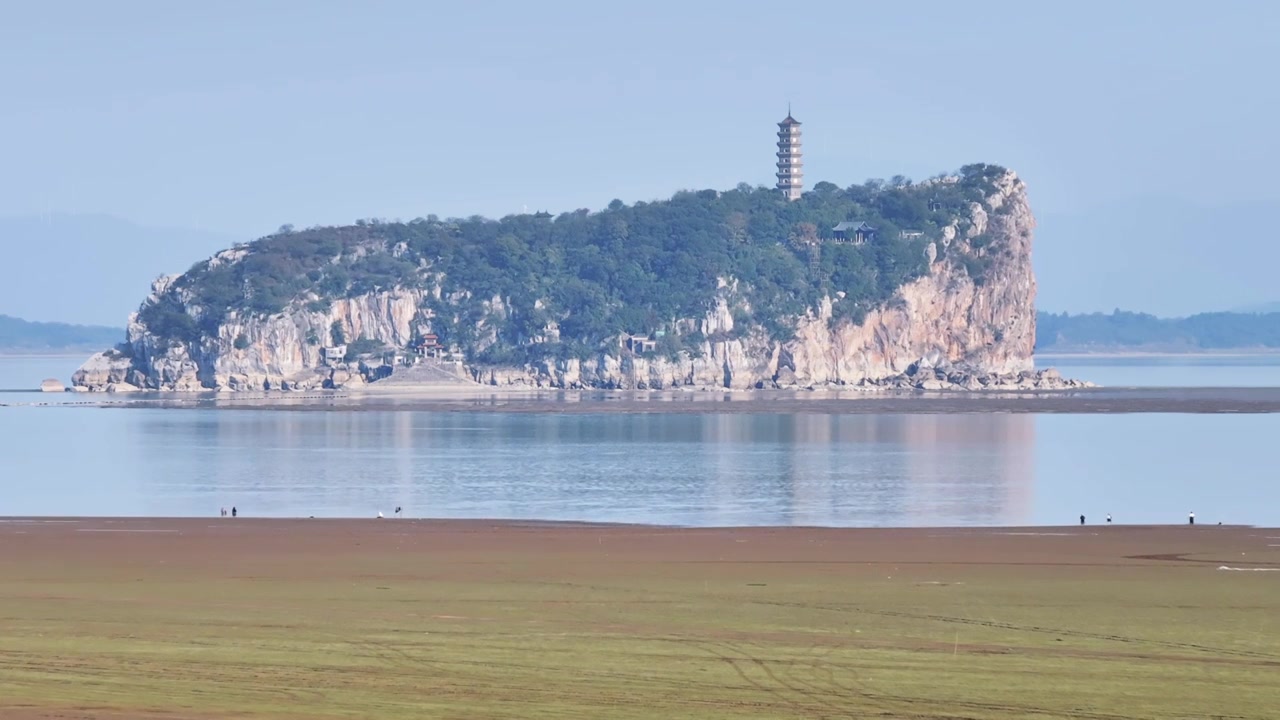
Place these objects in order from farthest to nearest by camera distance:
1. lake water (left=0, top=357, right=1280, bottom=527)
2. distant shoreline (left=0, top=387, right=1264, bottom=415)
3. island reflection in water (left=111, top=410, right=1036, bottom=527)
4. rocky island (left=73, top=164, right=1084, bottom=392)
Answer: rocky island (left=73, top=164, right=1084, bottom=392)
distant shoreline (left=0, top=387, right=1264, bottom=415)
lake water (left=0, top=357, right=1280, bottom=527)
island reflection in water (left=111, top=410, right=1036, bottom=527)

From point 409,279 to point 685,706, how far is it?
180207 millimetres

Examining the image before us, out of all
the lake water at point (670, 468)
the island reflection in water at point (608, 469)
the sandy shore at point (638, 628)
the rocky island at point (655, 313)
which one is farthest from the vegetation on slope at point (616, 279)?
the sandy shore at point (638, 628)

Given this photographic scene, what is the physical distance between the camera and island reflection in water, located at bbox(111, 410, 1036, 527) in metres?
46.8

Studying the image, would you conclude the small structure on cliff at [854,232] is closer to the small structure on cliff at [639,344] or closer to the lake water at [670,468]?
the small structure on cliff at [639,344]

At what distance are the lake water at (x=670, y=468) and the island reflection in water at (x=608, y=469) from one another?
11 cm

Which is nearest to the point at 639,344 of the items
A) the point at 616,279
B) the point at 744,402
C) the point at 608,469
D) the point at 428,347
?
the point at 616,279

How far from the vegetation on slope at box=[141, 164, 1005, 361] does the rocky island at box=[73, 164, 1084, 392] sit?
0.24 meters

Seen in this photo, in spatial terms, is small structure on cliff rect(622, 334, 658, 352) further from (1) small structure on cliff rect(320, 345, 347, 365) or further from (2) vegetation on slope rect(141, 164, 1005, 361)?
(1) small structure on cliff rect(320, 345, 347, 365)

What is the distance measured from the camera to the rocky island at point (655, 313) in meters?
180

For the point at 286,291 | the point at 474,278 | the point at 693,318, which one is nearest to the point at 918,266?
the point at 693,318

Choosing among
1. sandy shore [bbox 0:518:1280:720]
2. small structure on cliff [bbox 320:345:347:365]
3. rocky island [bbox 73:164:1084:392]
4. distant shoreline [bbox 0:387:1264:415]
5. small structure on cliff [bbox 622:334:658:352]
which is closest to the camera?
sandy shore [bbox 0:518:1280:720]

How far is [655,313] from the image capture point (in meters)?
187

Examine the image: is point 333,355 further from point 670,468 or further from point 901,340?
point 670,468

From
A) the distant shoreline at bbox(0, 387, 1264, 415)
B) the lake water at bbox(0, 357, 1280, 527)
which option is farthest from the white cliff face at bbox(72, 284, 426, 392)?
the lake water at bbox(0, 357, 1280, 527)
